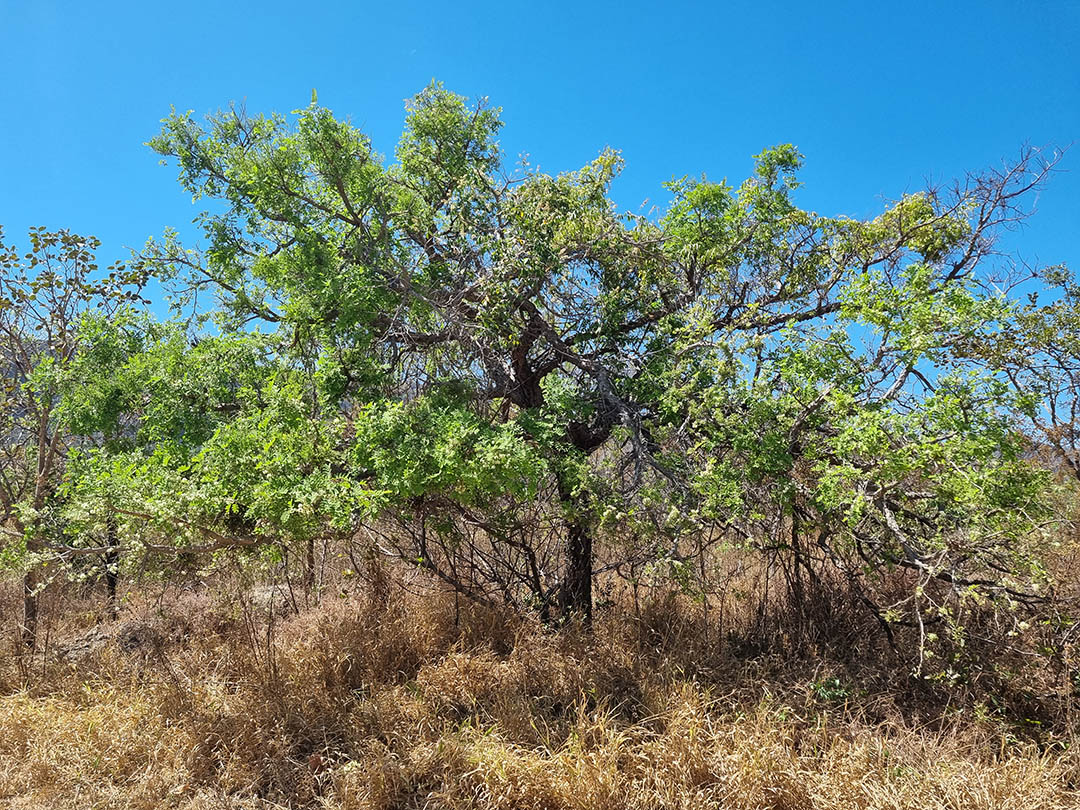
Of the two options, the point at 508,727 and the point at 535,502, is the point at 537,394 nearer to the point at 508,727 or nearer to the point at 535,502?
the point at 535,502

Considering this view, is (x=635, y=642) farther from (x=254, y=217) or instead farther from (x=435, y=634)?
(x=254, y=217)

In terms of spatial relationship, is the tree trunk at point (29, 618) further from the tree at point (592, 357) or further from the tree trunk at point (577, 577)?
the tree trunk at point (577, 577)

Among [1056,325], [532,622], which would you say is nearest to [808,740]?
[532,622]

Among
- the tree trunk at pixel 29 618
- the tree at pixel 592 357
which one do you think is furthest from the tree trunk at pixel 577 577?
the tree trunk at pixel 29 618

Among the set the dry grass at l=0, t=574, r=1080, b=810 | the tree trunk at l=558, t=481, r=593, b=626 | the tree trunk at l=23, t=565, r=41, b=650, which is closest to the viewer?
the dry grass at l=0, t=574, r=1080, b=810

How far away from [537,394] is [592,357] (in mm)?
886

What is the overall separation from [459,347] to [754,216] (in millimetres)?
3420

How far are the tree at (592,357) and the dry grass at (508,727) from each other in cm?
102

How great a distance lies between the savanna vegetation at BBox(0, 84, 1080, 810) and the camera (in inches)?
171

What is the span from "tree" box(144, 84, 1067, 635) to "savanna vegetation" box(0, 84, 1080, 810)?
1.6 inches

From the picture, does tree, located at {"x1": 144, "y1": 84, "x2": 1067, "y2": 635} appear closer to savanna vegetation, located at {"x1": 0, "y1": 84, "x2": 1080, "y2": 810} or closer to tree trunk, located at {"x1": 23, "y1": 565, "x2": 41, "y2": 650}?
savanna vegetation, located at {"x1": 0, "y1": 84, "x2": 1080, "y2": 810}

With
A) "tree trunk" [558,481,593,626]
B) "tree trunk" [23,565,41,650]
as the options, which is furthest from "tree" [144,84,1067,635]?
"tree trunk" [23,565,41,650]

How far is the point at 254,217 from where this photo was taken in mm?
6223

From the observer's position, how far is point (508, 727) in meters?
4.88
